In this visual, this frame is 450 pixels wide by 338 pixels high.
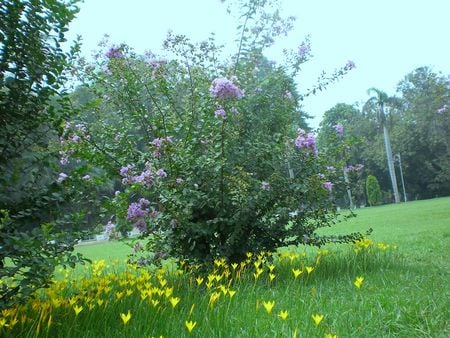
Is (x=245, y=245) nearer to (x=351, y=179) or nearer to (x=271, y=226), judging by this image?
(x=271, y=226)

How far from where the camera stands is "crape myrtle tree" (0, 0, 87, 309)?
2306mm

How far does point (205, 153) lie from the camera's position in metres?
4.14

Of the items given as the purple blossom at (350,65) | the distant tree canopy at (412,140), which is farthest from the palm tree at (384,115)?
the purple blossom at (350,65)

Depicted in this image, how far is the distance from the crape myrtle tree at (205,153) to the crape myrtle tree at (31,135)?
3.37 feet

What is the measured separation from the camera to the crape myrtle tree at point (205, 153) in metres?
3.80

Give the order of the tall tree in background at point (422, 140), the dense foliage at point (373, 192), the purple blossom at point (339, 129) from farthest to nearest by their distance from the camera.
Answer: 1. the tall tree in background at point (422, 140)
2. the dense foliage at point (373, 192)
3. the purple blossom at point (339, 129)

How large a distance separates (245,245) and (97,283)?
1389 millimetres

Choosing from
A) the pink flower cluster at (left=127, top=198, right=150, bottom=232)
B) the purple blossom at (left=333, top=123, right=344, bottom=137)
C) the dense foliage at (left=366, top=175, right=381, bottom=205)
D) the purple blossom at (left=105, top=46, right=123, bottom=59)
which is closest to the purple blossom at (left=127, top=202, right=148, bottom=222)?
the pink flower cluster at (left=127, top=198, right=150, bottom=232)

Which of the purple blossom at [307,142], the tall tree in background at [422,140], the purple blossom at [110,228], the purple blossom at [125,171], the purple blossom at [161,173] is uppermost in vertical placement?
the tall tree in background at [422,140]

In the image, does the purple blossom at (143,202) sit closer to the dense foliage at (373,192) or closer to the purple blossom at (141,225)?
the purple blossom at (141,225)

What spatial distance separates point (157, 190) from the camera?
3584 mm

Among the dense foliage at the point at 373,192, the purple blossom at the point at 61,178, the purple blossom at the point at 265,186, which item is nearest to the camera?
the purple blossom at the point at 61,178

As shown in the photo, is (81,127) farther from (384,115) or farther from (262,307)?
(384,115)

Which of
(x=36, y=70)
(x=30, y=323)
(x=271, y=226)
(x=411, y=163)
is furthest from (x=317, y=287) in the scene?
(x=411, y=163)
